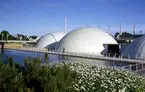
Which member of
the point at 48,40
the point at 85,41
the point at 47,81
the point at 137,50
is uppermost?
the point at 48,40

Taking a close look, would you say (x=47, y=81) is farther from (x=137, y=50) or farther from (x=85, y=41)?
(x=85, y=41)

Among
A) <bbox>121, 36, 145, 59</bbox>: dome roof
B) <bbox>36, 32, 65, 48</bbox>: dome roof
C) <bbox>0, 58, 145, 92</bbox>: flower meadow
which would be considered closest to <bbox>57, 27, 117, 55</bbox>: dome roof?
<bbox>121, 36, 145, 59</bbox>: dome roof

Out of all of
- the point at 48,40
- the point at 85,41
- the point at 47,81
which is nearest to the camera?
the point at 47,81

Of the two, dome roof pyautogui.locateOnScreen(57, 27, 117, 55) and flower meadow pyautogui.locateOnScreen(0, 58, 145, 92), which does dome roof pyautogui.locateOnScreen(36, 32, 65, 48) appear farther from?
flower meadow pyautogui.locateOnScreen(0, 58, 145, 92)

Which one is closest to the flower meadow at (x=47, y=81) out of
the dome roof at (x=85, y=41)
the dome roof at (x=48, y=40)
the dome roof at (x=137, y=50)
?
the dome roof at (x=137, y=50)

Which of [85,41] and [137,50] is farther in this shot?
[85,41]

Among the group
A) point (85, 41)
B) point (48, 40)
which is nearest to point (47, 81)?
point (85, 41)

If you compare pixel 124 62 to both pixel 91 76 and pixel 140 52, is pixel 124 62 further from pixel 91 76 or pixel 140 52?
pixel 91 76

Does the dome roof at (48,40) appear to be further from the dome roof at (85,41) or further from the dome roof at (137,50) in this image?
the dome roof at (137,50)

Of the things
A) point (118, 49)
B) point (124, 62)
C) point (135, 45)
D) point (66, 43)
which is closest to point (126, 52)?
point (135, 45)

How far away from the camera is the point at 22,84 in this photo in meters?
10.1

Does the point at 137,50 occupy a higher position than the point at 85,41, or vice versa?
the point at 85,41

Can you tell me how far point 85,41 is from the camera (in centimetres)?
5734

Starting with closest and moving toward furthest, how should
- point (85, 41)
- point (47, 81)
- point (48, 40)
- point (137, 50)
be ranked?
point (47, 81) < point (137, 50) < point (85, 41) < point (48, 40)
